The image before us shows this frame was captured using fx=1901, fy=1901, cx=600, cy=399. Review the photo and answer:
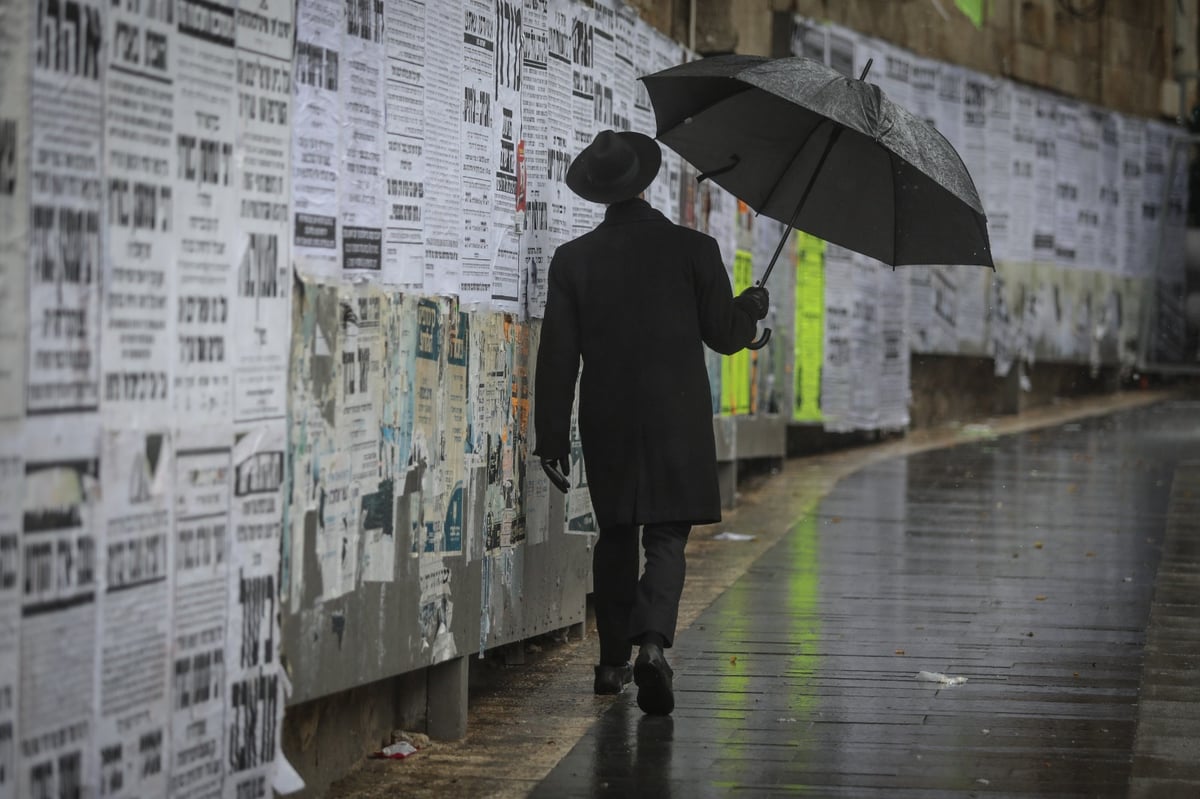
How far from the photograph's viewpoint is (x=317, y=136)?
488 centimetres

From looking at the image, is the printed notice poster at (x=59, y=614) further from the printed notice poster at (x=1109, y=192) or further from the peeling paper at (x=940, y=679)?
the printed notice poster at (x=1109, y=192)

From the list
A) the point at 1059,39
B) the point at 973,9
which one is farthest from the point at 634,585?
the point at 1059,39

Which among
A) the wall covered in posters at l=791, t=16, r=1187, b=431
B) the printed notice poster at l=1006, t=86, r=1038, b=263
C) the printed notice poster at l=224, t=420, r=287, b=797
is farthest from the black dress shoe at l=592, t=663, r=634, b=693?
the printed notice poster at l=1006, t=86, r=1038, b=263

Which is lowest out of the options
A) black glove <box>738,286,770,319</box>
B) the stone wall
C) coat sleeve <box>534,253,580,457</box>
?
coat sleeve <box>534,253,580,457</box>

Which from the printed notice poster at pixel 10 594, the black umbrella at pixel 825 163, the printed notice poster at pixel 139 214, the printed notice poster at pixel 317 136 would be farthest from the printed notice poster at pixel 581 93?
the printed notice poster at pixel 10 594

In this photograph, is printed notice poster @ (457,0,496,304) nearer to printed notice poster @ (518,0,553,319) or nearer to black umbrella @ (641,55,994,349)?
printed notice poster @ (518,0,553,319)

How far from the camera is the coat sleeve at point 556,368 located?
21.0ft

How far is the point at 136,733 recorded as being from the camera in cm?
403

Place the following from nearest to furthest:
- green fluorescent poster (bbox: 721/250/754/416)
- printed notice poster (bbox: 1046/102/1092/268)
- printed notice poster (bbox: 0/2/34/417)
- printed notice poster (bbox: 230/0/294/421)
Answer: printed notice poster (bbox: 0/2/34/417)
printed notice poster (bbox: 230/0/294/421)
green fluorescent poster (bbox: 721/250/754/416)
printed notice poster (bbox: 1046/102/1092/268)

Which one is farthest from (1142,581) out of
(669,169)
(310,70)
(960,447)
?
(960,447)

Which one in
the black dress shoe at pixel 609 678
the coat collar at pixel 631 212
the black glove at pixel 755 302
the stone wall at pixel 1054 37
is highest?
the stone wall at pixel 1054 37

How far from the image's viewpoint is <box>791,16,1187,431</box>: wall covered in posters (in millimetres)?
17475

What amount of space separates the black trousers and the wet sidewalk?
244 mm

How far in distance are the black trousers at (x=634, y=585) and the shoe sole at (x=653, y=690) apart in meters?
0.17
